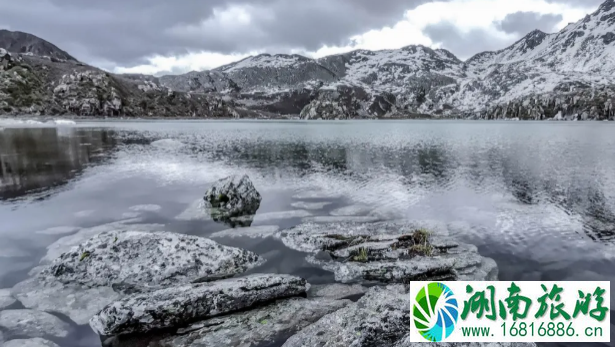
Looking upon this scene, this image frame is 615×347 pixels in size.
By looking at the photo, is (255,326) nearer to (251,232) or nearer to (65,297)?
(65,297)

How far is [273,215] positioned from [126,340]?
48.3ft

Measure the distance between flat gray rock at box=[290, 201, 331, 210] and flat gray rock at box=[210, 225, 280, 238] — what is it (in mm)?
5101

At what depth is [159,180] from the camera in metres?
36.5

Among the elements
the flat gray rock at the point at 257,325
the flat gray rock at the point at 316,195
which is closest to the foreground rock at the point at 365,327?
the flat gray rock at the point at 257,325

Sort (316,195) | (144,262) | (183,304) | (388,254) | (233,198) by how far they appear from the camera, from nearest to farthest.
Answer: (183,304), (144,262), (388,254), (233,198), (316,195)

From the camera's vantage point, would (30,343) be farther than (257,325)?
No

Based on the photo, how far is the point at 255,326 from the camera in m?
11.1

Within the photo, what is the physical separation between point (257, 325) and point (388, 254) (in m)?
7.66

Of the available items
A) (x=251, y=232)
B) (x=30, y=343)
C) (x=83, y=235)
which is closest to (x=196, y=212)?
(x=251, y=232)

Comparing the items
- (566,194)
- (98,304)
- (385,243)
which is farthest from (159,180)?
(566,194)

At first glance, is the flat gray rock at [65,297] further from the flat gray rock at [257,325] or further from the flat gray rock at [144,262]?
the flat gray rock at [257,325]

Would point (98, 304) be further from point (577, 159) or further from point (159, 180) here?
point (577, 159)

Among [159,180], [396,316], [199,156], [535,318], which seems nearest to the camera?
[535,318]

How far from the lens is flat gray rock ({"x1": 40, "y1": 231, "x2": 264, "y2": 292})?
14188mm
